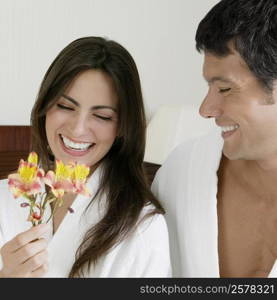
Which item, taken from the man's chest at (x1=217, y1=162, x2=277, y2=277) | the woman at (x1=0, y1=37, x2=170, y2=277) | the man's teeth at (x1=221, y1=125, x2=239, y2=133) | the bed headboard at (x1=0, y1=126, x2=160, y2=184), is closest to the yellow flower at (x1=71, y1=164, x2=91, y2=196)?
the woman at (x1=0, y1=37, x2=170, y2=277)

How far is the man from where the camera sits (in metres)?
1.46

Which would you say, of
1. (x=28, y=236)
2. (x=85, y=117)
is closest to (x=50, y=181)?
(x=28, y=236)

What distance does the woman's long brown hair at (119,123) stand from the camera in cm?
153

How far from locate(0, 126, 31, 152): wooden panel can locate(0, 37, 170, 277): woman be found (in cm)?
101

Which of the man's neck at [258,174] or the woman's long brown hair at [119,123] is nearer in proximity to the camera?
the woman's long brown hair at [119,123]

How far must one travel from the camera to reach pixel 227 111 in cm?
150

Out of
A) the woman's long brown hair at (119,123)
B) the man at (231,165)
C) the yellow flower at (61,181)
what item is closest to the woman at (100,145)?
the woman's long brown hair at (119,123)

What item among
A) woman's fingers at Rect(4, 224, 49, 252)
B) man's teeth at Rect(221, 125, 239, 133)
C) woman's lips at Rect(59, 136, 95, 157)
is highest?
man's teeth at Rect(221, 125, 239, 133)

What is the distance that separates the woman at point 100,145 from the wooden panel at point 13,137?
1013 mm

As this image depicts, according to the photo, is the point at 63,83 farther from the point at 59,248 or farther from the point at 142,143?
the point at 59,248

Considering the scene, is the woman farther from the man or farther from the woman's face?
the man

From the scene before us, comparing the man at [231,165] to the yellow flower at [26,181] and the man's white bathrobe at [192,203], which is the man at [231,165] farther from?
the yellow flower at [26,181]

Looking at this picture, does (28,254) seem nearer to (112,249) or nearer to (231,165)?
(112,249)

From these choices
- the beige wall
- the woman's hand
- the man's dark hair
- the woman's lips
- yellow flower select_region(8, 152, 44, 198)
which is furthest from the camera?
the beige wall
